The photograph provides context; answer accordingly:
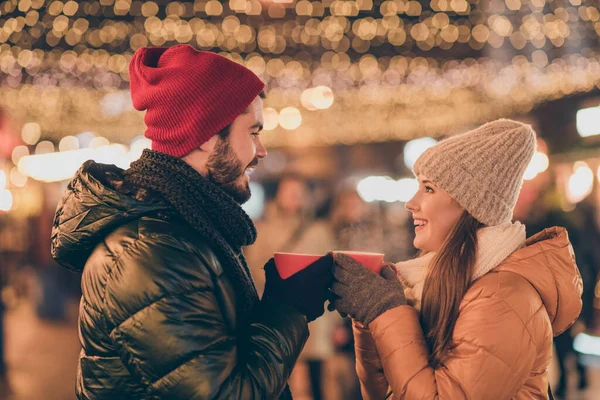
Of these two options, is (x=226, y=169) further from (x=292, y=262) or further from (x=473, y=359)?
(x=473, y=359)

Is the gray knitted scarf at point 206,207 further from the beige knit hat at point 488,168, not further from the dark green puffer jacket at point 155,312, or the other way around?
the beige knit hat at point 488,168

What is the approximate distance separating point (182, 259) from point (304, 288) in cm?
47

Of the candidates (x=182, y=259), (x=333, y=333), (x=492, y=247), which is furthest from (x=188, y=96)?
(x=333, y=333)

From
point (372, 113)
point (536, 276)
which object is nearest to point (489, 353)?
point (536, 276)

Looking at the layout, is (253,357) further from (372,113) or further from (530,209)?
(372,113)

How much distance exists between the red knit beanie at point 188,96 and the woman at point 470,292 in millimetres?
683

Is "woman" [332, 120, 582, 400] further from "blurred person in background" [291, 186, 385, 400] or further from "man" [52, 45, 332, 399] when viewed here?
"blurred person in background" [291, 186, 385, 400]

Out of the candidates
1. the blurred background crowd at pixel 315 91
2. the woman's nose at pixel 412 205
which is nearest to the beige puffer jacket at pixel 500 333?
the woman's nose at pixel 412 205

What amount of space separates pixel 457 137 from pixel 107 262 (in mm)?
1408

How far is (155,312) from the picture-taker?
63.6 inches

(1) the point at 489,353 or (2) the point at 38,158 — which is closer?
(1) the point at 489,353

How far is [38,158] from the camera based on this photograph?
21.3m

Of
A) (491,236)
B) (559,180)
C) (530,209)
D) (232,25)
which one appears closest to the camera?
(491,236)

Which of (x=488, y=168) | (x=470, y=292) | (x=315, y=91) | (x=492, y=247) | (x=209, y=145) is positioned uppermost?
(x=209, y=145)
